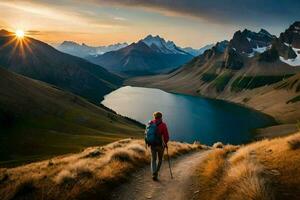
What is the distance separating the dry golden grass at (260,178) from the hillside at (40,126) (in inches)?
2897

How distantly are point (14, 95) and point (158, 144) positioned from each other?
16503 centimetres

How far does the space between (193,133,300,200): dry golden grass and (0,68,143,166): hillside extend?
73.6 metres

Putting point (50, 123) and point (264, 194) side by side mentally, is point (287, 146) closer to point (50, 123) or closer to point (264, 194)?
point (264, 194)

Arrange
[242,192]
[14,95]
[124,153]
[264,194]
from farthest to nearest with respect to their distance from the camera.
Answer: [14,95] → [124,153] → [242,192] → [264,194]

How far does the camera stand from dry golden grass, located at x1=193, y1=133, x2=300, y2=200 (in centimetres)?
1214

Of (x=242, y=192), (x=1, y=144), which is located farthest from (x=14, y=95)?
(x=242, y=192)

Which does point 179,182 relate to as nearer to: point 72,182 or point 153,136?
point 153,136

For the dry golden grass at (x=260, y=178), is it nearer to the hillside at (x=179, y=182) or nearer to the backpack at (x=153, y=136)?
the hillside at (x=179, y=182)

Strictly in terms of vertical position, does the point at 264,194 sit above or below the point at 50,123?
below

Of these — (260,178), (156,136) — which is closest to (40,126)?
(156,136)

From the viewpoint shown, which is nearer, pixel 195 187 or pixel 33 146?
pixel 195 187

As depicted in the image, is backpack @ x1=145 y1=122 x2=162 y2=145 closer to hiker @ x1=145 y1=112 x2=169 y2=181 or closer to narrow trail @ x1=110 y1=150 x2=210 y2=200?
hiker @ x1=145 y1=112 x2=169 y2=181

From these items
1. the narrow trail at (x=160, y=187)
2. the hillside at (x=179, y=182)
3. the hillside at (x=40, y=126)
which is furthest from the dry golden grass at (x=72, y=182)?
the hillside at (x=40, y=126)

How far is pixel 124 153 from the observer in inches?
910
